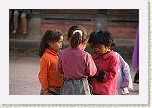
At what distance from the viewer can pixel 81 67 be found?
4.10m

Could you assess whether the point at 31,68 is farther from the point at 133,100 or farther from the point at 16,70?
the point at 133,100

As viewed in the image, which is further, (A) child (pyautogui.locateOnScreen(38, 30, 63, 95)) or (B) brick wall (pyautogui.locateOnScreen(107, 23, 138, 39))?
(B) brick wall (pyautogui.locateOnScreen(107, 23, 138, 39))

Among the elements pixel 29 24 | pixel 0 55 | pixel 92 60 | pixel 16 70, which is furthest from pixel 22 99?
pixel 29 24

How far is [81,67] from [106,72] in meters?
0.27

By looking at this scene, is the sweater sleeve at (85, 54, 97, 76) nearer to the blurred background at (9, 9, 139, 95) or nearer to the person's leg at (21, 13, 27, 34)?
the blurred background at (9, 9, 139, 95)

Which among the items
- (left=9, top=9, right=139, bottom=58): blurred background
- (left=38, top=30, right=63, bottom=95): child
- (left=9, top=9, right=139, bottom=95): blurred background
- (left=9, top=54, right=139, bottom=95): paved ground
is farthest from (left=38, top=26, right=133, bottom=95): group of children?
(left=9, top=9, right=139, bottom=58): blurred background

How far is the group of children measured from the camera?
4105 mm

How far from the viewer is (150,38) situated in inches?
182

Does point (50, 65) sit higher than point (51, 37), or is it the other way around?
point (51, 37)

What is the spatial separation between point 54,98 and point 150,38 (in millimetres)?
1222

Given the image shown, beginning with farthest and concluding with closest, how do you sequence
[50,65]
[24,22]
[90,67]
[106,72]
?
[24,22], [50,65], [106,72], [90,67]

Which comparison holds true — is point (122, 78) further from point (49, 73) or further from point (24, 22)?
point (24, 22)

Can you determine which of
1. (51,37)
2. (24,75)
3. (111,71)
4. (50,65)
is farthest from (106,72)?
(24,75)
